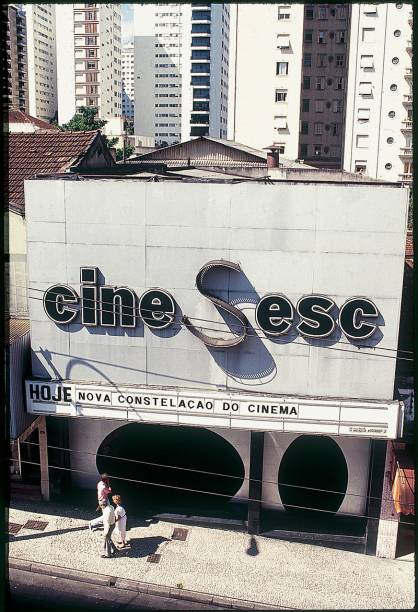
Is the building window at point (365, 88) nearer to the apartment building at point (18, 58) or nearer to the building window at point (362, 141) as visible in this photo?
the building window at point (362, 141)

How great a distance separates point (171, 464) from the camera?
17.6m

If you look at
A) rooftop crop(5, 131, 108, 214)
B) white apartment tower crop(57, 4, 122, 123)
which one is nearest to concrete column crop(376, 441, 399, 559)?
rooftop crop(5, 131, 108, 214)

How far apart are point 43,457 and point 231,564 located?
6.23 m

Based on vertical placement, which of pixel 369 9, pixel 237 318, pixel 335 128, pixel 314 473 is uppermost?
pixel 369 9

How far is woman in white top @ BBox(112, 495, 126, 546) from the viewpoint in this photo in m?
15.5

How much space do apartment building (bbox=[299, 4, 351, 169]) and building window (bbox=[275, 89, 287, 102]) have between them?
7280 mm

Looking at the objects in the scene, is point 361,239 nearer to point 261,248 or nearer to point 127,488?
point 261,248

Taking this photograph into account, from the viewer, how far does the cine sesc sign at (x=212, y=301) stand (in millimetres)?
14586

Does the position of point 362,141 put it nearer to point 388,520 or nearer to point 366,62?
point 366,62

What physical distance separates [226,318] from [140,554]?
6.71 m

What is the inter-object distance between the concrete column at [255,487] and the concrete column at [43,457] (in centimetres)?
600

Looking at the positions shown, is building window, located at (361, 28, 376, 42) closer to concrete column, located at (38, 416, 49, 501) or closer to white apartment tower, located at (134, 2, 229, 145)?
white apartment tower, located at (134, 2, 229, 145)

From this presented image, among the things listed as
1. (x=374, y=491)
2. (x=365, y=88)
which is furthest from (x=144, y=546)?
(x=365, y=88)

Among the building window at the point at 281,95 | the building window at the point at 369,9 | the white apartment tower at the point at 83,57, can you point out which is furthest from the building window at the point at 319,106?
the white apartment tower at the point at 83,57
